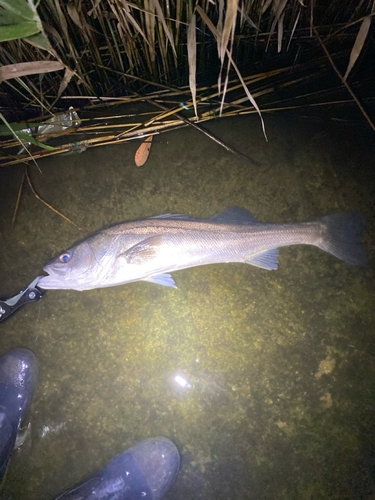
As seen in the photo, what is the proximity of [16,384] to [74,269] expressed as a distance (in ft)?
5.01

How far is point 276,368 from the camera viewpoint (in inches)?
123

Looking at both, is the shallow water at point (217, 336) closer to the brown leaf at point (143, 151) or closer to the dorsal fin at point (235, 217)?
the brown leaf at point (143, 151)

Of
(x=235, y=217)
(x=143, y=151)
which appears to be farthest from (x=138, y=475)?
(x=143, y=151)

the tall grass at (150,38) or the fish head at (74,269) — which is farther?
the fish head at (74,269)

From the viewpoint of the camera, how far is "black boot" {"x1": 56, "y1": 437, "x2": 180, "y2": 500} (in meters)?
3.07

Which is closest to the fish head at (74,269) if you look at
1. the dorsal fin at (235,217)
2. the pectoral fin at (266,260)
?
the dorsal fin at (235,217)

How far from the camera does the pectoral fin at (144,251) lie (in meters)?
2.93

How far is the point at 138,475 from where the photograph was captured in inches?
124

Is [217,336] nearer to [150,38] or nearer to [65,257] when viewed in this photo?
[65,257]

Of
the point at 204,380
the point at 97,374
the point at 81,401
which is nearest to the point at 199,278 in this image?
the point at 204,380

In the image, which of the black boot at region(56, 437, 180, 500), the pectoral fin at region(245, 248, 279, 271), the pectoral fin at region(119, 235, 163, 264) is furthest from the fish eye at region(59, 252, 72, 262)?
the black boot at region(56, 437, 180, 500)

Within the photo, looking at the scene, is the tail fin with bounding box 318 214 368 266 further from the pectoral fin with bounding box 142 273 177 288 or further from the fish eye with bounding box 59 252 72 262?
the fish eye with bounding box 59 252 72 262

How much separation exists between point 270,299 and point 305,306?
1.26 feet

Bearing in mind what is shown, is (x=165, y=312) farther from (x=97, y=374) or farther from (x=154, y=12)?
(x=154, y=12)
